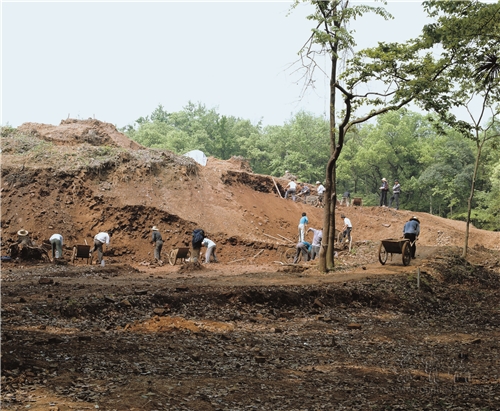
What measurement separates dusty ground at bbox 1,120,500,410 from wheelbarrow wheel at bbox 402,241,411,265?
0.29 m

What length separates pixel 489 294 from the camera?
56.6ft

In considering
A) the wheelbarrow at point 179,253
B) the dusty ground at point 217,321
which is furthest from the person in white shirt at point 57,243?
the wheelbarrow at point 179,253

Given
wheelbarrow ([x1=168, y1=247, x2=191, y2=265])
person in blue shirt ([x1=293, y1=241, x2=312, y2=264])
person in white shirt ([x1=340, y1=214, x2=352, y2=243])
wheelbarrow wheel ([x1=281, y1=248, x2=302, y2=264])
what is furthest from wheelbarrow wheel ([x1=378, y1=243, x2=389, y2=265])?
wheelbarrow ([x1=168, y1=247, x2=191, y2=265])

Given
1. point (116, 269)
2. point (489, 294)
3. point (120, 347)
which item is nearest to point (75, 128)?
point (116, 269)

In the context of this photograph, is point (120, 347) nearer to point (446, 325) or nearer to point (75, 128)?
point (446, 325)

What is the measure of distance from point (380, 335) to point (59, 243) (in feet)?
49.9

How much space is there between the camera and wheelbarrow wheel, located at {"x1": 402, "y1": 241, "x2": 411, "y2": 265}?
18258 millimetres

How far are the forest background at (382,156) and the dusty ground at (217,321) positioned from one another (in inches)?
731

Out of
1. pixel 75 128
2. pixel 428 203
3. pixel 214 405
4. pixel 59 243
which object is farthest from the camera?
pixel 428 203

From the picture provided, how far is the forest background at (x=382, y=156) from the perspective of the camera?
4725 cm

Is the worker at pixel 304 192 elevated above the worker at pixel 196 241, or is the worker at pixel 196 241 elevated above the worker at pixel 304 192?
the worker at pixel 304 192

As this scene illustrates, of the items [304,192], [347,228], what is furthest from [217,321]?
[304,192]

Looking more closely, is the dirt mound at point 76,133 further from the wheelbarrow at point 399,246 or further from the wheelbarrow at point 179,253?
the wheelbarrow at point 399,246

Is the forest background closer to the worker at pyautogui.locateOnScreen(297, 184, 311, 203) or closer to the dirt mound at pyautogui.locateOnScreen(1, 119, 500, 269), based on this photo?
the worker at pyautogui.locateOnScreen(297, 184, 311, 203)
